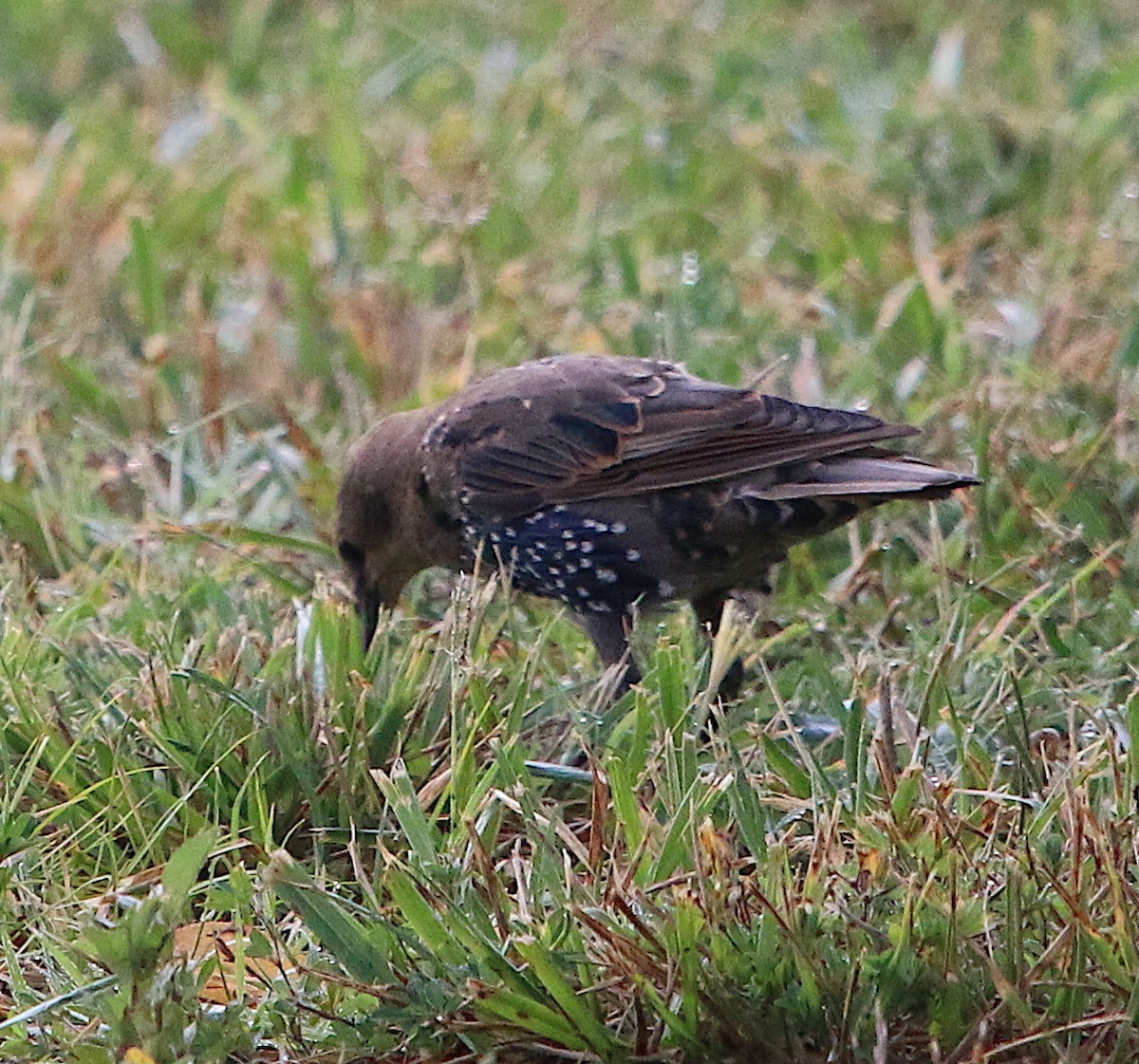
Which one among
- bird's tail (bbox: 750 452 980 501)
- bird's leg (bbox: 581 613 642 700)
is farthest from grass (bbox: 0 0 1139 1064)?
bird's tail (bbox: 750 452 980 501)

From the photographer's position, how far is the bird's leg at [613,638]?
169 inches

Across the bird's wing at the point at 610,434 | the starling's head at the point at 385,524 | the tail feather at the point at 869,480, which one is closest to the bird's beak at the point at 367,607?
the starling's head at the point at 385,524

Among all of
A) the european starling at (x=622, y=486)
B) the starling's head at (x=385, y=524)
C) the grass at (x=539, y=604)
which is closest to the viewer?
the grass at (x=539, y=604)

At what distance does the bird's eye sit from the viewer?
4.80 m

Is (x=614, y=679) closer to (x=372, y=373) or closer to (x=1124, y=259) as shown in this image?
(x=372, y=373)

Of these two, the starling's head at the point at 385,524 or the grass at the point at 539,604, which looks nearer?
the grass at the point at 539,604

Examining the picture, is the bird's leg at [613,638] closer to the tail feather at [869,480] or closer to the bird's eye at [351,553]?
the tail feather at [869,480]

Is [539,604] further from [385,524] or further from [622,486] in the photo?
[622,486]

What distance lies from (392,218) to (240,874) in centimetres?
387

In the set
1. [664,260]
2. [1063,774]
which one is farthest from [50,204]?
[1063,774]

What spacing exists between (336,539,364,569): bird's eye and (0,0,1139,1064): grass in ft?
0.48

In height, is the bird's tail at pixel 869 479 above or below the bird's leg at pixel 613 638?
above

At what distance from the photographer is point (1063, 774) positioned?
3.44 metres

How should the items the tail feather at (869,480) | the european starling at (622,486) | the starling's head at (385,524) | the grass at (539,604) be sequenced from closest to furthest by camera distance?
the grass at (539,604)
the tail feather at (869,480)
the european starling at (622,486)
the starling's head at (385,524)
